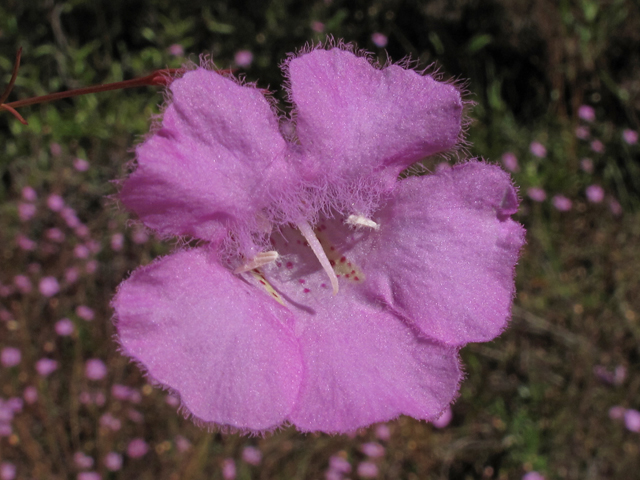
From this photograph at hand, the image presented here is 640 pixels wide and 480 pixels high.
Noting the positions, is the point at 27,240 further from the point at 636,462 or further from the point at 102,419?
the point at 636,462

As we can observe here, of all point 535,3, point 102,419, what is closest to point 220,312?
point 102,419

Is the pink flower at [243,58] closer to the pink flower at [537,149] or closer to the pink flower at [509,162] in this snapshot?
the pink flower at [509,162]

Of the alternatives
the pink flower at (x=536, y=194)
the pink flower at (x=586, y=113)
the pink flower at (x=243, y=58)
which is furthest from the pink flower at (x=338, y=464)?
the pink flower at (x=586, y=113)

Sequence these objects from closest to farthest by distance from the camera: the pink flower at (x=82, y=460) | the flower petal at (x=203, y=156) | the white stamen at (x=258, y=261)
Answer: the flower petal at (x=203, y=156) → the white stamen at (x=258, y=261) → the pink flower at (x=82, y=460)

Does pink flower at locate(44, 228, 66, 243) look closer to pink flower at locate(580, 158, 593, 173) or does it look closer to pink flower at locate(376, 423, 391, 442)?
pink flower at locate(376, 423, 391, 442)

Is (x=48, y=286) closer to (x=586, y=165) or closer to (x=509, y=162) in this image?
(x=509, y=162)

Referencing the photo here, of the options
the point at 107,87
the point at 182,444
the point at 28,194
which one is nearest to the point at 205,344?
the point at 107,87

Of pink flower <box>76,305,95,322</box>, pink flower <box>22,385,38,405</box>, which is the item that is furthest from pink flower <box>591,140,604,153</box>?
pink flower <box>22,385,38,405</box>
